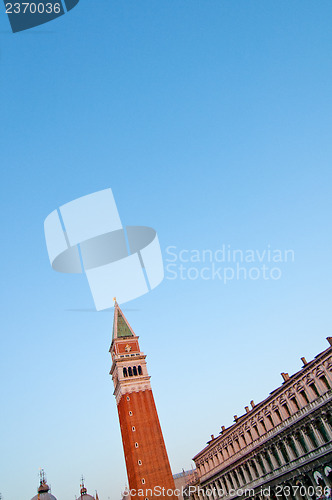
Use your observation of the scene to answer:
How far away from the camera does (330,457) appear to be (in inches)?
1251

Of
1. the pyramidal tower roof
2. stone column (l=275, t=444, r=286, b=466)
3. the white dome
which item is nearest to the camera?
stone column (l=275, t=444, r=286, b=466)

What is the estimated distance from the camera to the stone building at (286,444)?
32844 millimetres

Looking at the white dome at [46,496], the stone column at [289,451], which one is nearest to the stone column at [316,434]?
the stone column at [289,451]

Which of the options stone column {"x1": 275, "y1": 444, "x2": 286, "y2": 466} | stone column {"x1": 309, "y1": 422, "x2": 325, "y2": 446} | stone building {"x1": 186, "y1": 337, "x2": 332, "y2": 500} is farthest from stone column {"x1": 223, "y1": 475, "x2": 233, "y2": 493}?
stone column {"x1": 309, "y1": 422, "x2": 325, "y2": 446}

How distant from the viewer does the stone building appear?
3284 cm

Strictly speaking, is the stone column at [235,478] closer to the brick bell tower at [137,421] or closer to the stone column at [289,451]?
the stone column at [289,451]

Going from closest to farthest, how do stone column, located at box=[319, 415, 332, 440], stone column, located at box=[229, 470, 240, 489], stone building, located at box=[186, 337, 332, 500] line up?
stone column, located at box=[319, 415, 332, 440]
stone building, located at box=[186, 337, 332, 500]
stone column, located at box=[229, 470, 240, 489]

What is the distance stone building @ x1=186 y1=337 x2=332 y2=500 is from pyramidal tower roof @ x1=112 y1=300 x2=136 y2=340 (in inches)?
1144

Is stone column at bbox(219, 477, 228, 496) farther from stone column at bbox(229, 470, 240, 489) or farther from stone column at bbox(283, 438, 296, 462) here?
stone column at bbox(283, 438, 296, 462)

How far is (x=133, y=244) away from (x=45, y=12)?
16.3 meters

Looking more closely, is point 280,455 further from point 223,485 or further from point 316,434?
point 223,485

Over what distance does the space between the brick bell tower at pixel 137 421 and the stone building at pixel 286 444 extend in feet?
40.5

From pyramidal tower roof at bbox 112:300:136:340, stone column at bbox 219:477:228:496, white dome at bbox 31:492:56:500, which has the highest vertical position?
pyramidal tower roof at bbox 112:300:136:340

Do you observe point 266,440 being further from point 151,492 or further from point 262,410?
point 151,492
